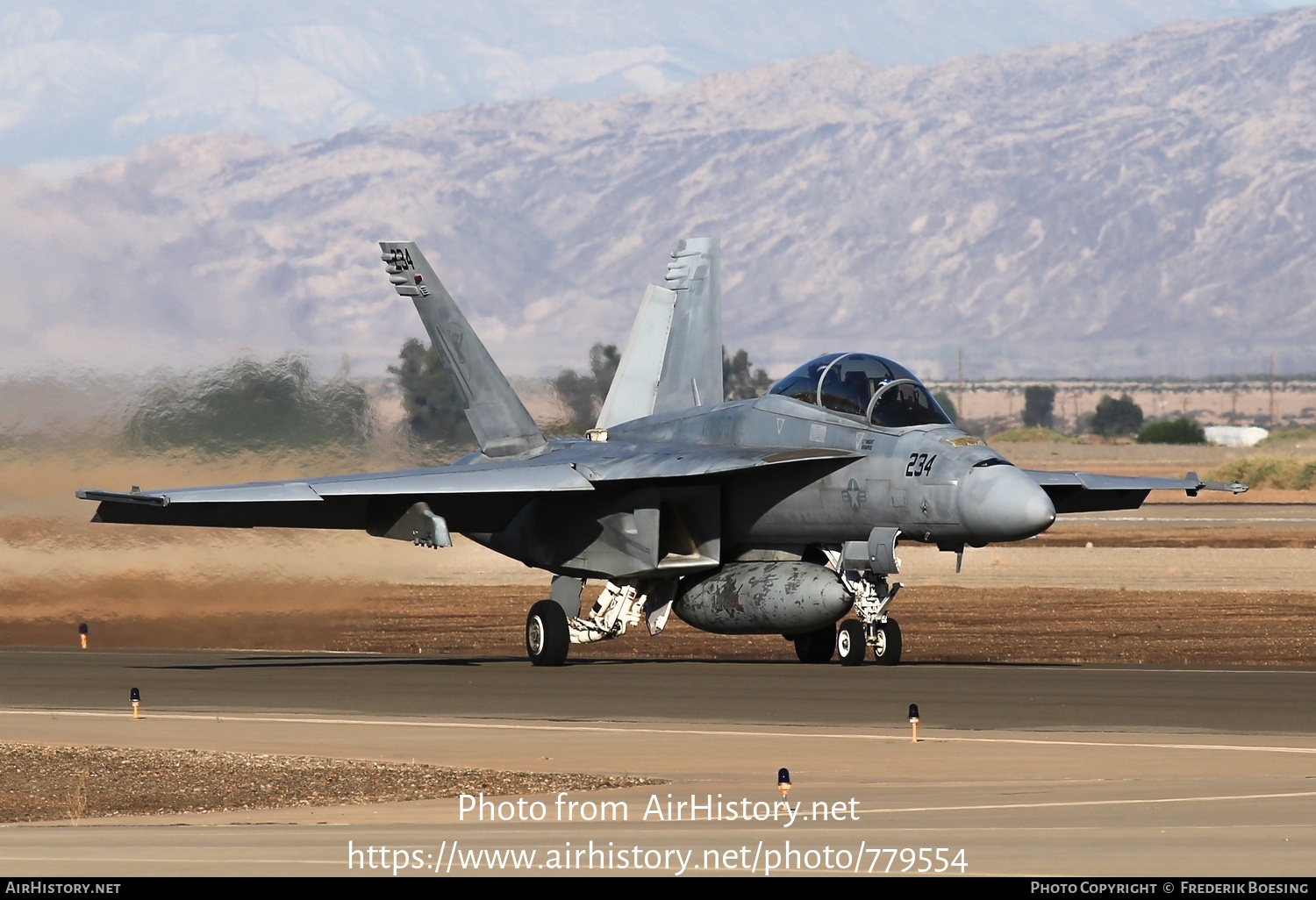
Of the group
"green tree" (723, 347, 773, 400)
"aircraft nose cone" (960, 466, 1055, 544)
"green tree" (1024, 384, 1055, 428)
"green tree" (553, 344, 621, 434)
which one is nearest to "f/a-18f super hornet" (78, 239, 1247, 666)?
"aircraft nose cone" (960, 466, 1055, 544)

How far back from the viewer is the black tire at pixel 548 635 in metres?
22.9

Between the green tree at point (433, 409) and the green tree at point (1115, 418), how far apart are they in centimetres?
12969

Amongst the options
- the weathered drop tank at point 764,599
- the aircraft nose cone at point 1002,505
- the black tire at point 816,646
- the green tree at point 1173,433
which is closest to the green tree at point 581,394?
the black tire at point 816,646

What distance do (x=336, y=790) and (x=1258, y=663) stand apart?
45.1ft

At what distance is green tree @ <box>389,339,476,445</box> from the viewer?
29.1m

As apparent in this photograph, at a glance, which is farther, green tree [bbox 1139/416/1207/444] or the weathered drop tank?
green tree [bbox 1139/416/1207/444]

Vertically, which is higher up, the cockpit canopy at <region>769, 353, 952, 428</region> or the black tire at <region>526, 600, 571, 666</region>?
the cockpit canopy at <region>769, 353, 952, 428</region>

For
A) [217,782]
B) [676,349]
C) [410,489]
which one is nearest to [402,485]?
[410,489]

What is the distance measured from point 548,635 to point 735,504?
8.22 feet

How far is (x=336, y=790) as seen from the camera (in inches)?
494

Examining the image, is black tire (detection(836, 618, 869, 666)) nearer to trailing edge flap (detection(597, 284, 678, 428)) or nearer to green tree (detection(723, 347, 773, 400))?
trailing edge flap (detection(597, 284, 678, 428))

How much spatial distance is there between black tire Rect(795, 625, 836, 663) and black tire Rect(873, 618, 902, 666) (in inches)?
54.4

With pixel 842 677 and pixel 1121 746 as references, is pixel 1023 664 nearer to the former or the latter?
pixel 842 677

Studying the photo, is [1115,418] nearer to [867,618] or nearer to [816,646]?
[816,646]
